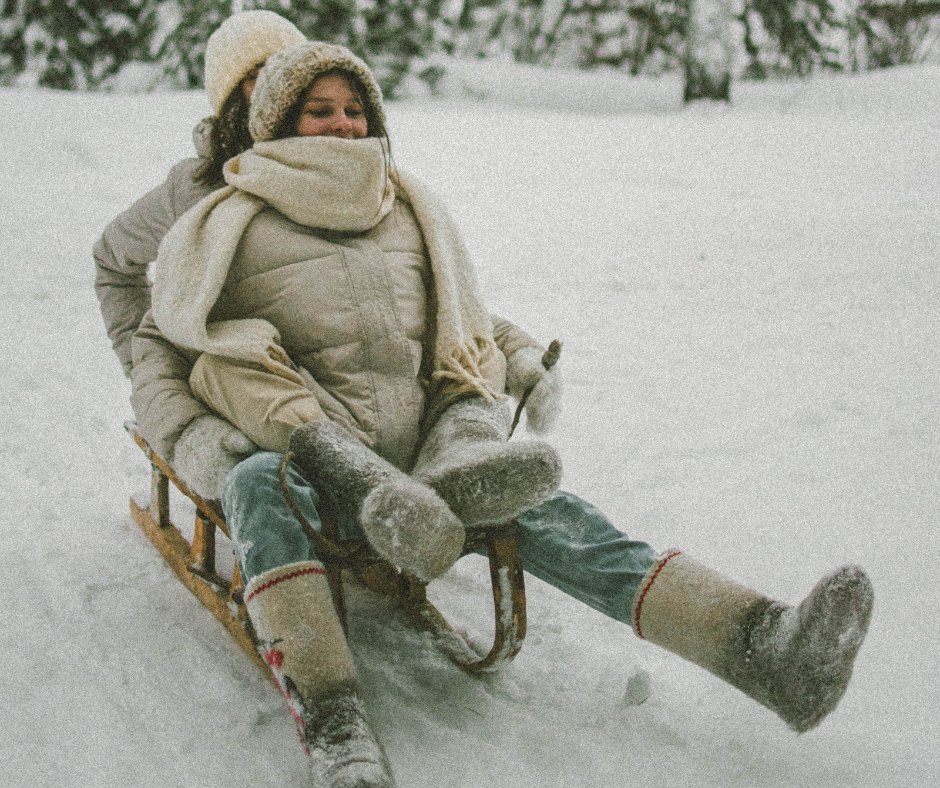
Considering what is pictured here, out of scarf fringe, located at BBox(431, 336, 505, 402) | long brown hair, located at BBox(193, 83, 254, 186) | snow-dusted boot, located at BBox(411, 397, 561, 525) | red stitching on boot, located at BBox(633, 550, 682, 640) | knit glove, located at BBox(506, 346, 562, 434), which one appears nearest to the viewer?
snow-dusted boot, located at BBox(411, 397, 561, 525)

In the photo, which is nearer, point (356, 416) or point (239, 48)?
point (356, 416)

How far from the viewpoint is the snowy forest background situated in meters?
5.98

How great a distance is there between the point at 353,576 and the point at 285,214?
915 millimetres

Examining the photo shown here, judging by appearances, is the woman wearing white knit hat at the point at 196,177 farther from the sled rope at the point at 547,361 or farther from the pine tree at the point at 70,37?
the pine tree at the point at 70,37

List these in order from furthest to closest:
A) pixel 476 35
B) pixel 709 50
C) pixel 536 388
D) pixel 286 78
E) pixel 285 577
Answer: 1. pixel 476 35
2. pixel 709 50
3. pixel 536 388
4. pixel 286 78
5. pixel 285 577

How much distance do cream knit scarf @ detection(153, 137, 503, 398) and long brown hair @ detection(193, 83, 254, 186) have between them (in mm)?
352

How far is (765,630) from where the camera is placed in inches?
53.4

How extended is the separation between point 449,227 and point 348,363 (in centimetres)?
49

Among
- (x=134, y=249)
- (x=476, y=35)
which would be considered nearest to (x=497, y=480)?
(x=134, y=249)

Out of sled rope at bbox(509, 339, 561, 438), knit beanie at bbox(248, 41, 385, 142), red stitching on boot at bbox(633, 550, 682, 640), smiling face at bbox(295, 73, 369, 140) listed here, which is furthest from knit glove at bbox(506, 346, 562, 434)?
knit beanie at bbox(248, 41, 385, 142)

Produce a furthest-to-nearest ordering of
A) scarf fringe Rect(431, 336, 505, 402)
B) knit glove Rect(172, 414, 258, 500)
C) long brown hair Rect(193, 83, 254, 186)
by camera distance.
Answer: long brown hair Rect(193, 83, 254, 186)
scarf fringe Rect(431, 336, 505, 402)
knit glove Rect(172, 414, 258, 500)

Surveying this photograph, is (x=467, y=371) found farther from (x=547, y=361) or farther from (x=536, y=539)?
(x=536, y=539)

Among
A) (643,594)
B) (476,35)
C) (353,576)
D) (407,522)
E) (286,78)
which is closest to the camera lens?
(407,522)

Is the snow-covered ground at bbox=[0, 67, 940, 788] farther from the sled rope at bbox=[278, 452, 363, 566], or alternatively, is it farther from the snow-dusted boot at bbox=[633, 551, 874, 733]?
the sled rope at bbox=[278, 452, 363, 566]
